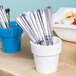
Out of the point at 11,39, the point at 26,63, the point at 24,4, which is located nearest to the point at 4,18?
the point at 11,39

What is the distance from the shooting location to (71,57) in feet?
2.13

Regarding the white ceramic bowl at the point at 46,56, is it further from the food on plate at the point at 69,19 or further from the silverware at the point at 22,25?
the food on plate at the point at 69,19

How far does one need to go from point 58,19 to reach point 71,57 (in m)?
0.27

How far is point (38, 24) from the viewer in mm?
547

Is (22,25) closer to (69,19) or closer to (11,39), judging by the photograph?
(11,39)

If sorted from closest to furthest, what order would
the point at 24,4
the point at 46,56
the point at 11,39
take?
the point at 46,56 → the point at 11,39 → the point at 24,4

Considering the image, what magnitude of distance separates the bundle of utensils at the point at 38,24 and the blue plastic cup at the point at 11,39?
0.44ft

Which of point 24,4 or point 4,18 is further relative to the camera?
point 24,4

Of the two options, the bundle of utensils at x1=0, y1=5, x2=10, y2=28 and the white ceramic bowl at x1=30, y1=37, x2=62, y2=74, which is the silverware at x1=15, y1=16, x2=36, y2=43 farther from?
the bundle of utensils at x1=0, y1=5, x2=10, y2=28

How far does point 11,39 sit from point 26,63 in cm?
12

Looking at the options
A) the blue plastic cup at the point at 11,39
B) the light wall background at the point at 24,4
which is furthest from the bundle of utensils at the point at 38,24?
the light wall background at the point at 24,4

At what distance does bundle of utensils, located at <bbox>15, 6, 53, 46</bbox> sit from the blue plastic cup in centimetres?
13

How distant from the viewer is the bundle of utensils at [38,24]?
543mm

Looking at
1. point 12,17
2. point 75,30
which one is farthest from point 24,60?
point 12,17
